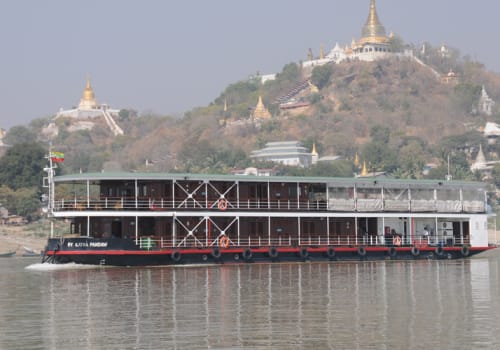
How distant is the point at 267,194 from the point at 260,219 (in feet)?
4.19

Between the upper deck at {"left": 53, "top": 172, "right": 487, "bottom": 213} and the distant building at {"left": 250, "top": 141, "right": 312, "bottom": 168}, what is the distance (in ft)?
365

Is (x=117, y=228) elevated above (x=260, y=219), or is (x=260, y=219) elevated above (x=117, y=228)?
(x=260, y=219)

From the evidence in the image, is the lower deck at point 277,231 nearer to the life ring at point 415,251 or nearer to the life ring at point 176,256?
the life ring at point 415,251

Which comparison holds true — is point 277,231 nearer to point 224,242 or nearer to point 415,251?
point 224,242

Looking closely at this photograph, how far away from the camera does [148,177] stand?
147 ft

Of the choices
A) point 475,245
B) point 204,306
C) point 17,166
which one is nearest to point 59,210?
point 204,306

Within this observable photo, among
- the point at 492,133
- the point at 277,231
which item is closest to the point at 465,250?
the point at 277,231

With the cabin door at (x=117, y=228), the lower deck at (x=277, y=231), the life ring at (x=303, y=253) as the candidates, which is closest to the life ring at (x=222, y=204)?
the lower deck at (x=277, y=231)

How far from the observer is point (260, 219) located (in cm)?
4856

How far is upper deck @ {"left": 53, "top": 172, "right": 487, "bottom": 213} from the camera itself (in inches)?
1797

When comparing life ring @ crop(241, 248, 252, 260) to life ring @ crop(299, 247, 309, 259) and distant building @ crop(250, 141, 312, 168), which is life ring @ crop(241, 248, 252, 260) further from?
distant building @ crop(250, 141, 312, 168)

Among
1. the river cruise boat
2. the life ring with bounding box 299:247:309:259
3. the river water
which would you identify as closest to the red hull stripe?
the river cruise boat

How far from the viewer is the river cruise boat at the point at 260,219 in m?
44.7

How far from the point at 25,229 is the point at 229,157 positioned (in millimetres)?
71411
